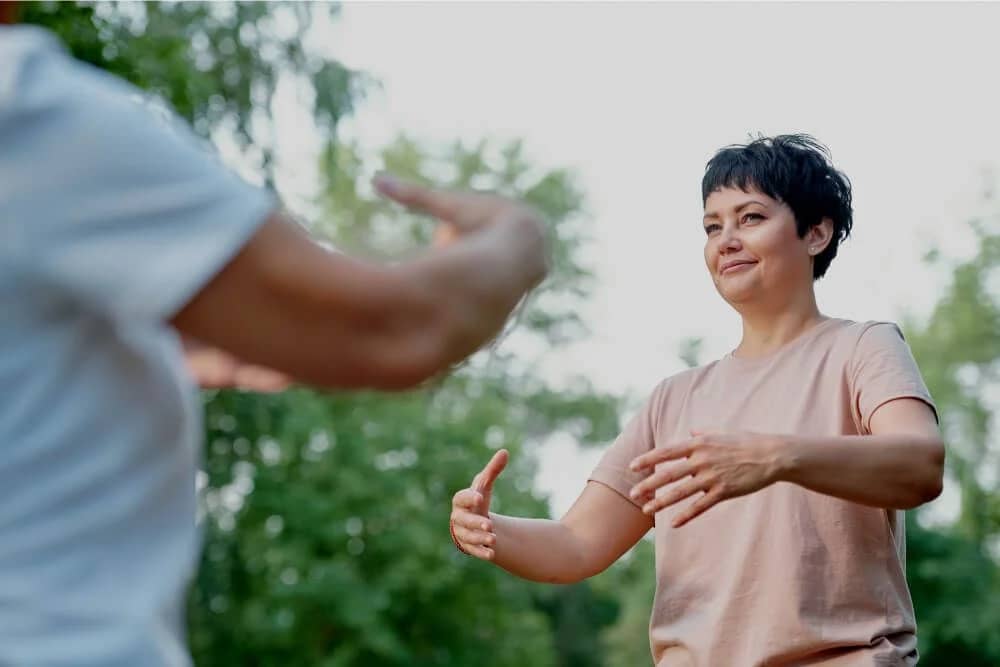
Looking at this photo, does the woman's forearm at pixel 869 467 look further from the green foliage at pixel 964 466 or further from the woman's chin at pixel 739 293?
the green foliage at pixel 964 466

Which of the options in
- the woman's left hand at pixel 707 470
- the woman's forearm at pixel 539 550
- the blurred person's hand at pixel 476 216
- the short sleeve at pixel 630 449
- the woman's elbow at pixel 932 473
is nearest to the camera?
the blurred person's hand at pixel 476 216

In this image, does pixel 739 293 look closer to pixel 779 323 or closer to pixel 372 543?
pixel 779 323

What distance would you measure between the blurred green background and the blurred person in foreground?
449 inches

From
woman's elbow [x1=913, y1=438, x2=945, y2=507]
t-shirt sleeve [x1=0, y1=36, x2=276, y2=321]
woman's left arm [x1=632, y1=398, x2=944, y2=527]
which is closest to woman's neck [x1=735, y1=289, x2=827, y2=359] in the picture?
woman's left arm [x1=632, y1=398, x2=944, y2=527]

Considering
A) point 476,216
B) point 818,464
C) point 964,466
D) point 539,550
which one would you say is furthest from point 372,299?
point 964,466

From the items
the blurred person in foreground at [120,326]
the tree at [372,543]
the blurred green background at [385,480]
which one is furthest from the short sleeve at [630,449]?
the tree at [372,543]

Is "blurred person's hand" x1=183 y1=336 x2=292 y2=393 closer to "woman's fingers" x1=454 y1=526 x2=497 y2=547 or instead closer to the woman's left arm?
the woman's left arm

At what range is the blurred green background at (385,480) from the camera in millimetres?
15008

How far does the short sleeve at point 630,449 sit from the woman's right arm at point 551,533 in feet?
0.09

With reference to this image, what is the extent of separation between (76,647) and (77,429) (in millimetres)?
148

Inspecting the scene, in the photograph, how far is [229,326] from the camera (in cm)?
107

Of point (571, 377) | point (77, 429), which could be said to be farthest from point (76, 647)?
point (571, 377)

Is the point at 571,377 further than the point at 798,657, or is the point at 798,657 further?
the point at 571,377

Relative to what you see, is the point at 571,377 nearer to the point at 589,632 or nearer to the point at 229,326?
the point at 589,632
